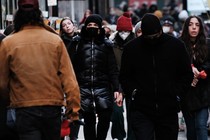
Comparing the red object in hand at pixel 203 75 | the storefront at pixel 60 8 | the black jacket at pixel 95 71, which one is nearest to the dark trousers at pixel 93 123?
the black jacket at pixel 95 71

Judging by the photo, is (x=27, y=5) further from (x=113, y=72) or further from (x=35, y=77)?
(x=113, y=72)

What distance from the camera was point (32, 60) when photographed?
23.5 ft

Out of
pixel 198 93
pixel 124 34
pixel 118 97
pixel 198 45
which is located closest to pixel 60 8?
pixel 124 34

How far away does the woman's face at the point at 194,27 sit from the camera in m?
9.95

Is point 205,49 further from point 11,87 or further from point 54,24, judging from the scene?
point 54,24

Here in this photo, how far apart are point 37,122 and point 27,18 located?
930 millimetres

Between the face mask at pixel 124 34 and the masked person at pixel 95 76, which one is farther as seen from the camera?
the face mask at pixel 124 34

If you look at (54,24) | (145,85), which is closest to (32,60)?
(145,85)

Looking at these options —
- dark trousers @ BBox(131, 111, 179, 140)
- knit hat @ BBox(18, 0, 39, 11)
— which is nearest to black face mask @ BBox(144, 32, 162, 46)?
dark trousers @ BBox(131, 111, 179, 140)

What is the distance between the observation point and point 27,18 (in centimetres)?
726

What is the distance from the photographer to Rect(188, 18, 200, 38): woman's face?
9.95 meters

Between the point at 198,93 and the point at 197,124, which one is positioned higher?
the point at 198,93

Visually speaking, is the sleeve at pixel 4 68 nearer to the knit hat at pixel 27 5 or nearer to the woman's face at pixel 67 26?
the knit hat at pixel 27 5

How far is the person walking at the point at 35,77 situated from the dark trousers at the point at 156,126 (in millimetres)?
1139
